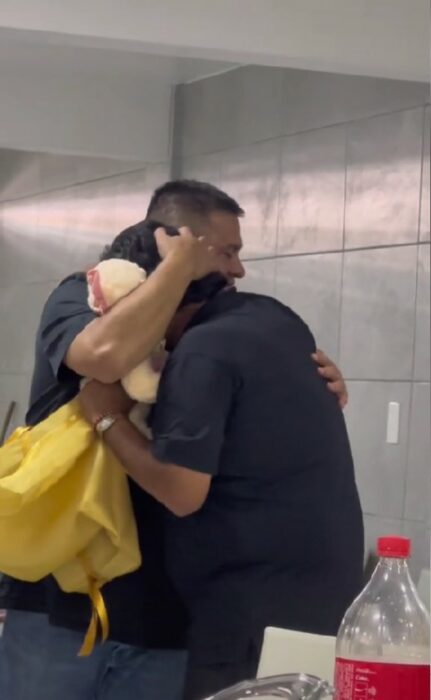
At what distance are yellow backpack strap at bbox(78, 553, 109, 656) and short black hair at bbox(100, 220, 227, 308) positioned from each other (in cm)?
48

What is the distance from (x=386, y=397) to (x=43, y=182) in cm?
250

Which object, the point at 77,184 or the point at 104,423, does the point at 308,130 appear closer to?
the point at 77,184

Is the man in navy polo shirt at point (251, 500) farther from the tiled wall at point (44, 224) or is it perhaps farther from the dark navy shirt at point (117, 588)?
the tiled wall at point (44, 224)

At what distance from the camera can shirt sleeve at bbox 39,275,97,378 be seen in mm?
1952

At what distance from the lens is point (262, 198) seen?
12.8 feet

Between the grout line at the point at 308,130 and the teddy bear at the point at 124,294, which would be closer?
the teddy bear at the point at 124,294

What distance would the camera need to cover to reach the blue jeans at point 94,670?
76.0 inches

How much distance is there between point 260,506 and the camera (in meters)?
1.86

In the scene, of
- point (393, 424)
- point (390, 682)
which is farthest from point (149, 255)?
point (393, 424)

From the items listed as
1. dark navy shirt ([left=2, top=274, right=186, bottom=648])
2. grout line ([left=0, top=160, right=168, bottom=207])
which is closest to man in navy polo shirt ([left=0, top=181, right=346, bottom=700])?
dark navy shirt ([left=2, top=274, right=186, bottom=648])

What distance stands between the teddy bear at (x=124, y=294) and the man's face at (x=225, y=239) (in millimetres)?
190

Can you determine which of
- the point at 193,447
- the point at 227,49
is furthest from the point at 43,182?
the point at 193,447

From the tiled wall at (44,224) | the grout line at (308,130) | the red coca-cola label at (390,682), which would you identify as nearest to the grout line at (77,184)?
the tiled wall at (44,224)

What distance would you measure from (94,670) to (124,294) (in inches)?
24.3
